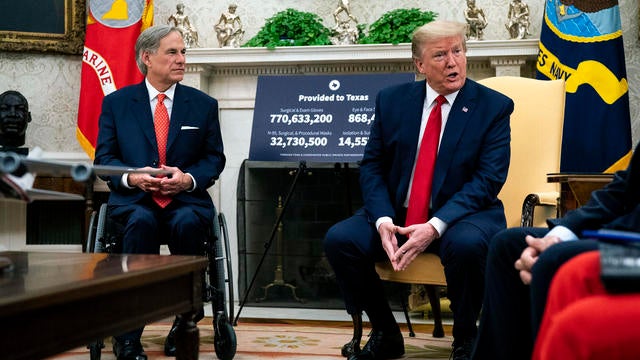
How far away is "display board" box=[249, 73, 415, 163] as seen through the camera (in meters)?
4.21

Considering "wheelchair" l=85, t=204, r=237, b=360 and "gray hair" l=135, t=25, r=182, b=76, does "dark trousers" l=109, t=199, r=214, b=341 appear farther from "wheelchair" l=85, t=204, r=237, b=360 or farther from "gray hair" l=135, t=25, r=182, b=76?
"gray hair" l=135, t=25, r=182, b=76

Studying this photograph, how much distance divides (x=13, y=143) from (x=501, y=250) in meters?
3.72

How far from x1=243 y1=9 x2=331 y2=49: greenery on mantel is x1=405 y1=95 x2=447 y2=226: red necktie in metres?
2.15

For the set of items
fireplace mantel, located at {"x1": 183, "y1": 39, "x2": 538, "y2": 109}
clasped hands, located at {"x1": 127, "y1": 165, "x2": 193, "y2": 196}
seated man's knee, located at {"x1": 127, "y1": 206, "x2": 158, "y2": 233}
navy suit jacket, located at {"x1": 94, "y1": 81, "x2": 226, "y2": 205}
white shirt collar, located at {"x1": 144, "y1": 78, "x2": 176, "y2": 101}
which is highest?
fireplace mantel, located at {"x1": 183, "y1": 39, "x2": 538, "y2": 109}

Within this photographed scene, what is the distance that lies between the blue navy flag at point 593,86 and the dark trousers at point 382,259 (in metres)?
1.77

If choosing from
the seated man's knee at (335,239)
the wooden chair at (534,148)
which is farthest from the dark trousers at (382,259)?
the wooden chair at (534,148)

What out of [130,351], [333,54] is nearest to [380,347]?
[130,351]

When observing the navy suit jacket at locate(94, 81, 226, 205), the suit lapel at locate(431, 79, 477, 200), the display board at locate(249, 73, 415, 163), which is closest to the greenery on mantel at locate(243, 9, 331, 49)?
the display board at locate(249, 73, 415, 163)

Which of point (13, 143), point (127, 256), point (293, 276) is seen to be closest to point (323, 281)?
point (293, 276)

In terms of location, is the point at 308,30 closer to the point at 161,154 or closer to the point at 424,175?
the point at 161,154

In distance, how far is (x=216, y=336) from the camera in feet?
10.6

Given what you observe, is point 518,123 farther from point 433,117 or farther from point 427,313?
point 427,313

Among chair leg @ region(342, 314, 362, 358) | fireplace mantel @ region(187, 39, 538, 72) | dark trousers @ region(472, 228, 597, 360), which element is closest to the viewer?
dark trousers @ region(472, 228, 597, 360)

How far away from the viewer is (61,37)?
5379mm
